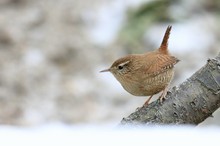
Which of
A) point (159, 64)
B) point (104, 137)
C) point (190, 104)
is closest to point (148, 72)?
point (159, 64)

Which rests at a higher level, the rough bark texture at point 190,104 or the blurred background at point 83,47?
the blurred background at point 83,47

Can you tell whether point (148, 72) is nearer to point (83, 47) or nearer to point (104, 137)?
point (104, 137)

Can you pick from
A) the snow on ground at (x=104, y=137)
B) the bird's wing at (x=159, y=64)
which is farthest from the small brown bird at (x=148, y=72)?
the snow on ground at (x=104, y=137)

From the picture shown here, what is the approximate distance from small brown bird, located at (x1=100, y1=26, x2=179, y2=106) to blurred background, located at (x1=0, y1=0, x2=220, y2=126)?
7.64 ft

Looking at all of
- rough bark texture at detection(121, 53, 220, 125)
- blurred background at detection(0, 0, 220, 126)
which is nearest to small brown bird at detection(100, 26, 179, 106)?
rough bark texture at detection(121, 53, 220, 125)

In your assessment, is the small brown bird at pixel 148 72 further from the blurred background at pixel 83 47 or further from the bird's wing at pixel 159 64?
the blurred background at pixel 83 47

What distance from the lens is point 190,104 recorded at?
1.78 meters

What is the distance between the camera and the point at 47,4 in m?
6.84

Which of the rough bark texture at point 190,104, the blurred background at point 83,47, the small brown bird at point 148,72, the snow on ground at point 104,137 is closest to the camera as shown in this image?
the snow on ground at point 104,137

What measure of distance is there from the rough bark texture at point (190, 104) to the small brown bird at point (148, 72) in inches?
35.6

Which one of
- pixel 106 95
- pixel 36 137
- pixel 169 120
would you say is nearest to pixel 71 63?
pixel 106 95

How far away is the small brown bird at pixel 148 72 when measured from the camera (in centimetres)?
281

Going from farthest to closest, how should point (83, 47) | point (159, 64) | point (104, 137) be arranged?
point (83, 47), point (159, 64), point (104, 137)

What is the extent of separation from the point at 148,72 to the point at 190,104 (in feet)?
3.68
